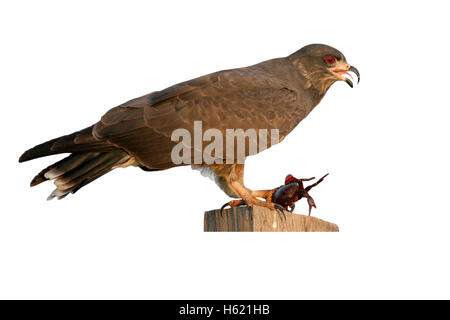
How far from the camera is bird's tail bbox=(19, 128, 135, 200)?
15.8 feet

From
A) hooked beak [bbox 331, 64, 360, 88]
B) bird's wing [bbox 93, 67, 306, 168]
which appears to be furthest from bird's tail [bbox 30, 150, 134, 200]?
hooked beak [bbox 331, 64, 360, 88]

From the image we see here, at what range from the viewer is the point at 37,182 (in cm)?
493

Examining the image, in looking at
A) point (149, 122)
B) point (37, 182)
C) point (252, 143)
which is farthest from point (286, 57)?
point (37, 182)

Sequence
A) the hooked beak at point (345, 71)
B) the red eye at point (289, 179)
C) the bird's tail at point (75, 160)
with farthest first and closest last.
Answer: the hooked beak at point (345, 71) < the red eye at point (289, 179) < the bird's tail at point (75, 160)

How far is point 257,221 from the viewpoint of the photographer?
16.0 feet

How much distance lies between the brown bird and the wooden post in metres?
0.16

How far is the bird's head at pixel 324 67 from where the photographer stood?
219 inches

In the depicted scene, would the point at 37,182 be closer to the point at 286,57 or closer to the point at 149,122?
the point at 149,122

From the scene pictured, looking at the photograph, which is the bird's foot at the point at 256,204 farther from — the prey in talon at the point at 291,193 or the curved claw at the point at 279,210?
the prey in talon at the point at 291,193

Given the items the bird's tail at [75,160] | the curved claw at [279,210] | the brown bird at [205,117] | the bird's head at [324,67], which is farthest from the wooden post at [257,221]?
the bird's head at [324,67]

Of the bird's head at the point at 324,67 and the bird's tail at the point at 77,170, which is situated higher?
the bird's head at the point at 324,67

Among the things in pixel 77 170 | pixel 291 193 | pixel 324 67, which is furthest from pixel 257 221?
pixel 324 67


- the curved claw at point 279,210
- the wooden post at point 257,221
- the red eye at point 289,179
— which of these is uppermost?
the red eye at point 289,179

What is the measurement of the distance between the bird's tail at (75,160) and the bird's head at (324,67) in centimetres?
198
